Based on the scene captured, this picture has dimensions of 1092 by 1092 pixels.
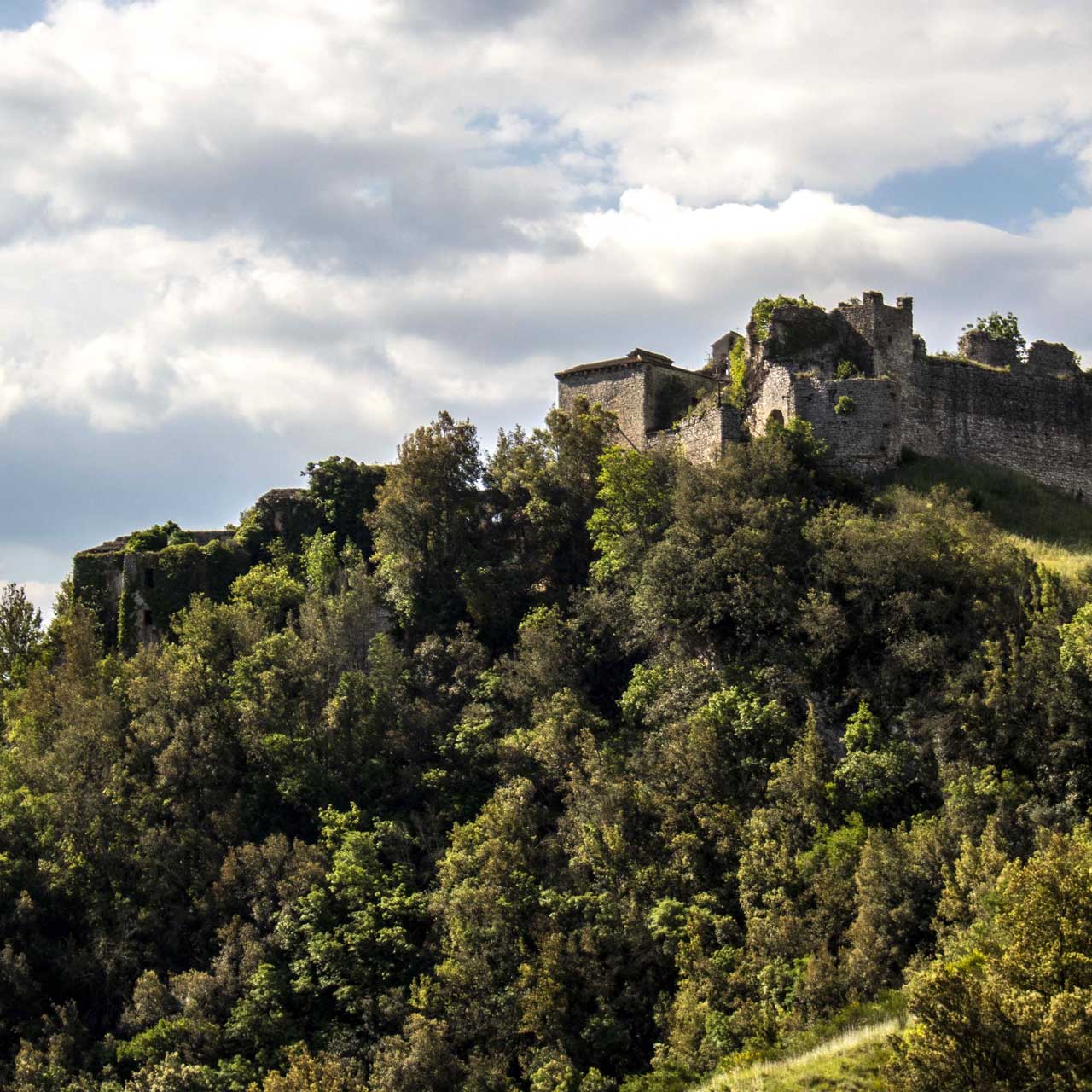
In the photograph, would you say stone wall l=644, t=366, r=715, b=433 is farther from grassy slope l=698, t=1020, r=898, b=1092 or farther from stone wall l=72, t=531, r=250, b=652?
grassy slope l=698, t=1020, r=898, b=1092

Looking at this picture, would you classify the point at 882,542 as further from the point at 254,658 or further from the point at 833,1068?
the point at 254,658

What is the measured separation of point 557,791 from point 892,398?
48.8 ft

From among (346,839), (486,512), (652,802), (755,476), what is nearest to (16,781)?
(346,839)

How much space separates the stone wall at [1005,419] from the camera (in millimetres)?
52938

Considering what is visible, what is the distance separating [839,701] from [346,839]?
13236 millimetres

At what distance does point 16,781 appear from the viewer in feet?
171

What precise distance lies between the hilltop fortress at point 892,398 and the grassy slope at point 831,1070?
19509 millimetres

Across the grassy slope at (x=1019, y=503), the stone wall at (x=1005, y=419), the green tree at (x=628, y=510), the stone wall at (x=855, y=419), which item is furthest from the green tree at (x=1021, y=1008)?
the stone wall at (x=1005, y=419)

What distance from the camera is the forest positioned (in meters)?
39.6

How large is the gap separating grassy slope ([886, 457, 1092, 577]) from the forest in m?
1.50

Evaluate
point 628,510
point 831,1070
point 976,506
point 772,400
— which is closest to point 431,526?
point 628,510

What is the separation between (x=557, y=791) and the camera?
4716 centimetres

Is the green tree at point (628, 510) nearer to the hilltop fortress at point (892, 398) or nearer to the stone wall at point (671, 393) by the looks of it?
the hilltop fortress at point (892, 398)

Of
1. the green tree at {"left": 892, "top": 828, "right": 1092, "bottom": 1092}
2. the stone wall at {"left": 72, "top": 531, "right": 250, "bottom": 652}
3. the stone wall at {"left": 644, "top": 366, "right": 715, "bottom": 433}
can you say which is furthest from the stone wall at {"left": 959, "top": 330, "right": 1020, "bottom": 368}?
the green tree at {"left": 892, "top": 828, "right": 1092, "bottom": 1092}
